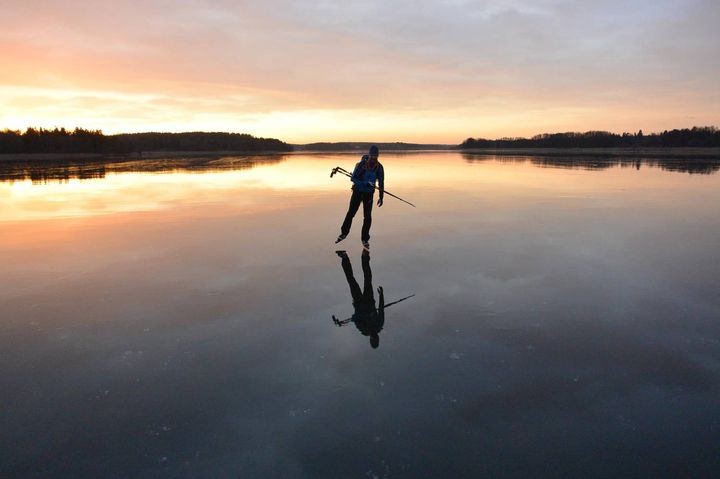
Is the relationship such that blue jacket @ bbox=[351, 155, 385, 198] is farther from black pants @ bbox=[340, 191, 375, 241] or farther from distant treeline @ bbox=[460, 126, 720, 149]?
distant treeline @ bbox=[460, 126, 720, 149]

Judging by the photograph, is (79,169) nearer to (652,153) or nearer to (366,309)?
(366,309)

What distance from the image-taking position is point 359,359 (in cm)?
449

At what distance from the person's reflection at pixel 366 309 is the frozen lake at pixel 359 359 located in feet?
0.39

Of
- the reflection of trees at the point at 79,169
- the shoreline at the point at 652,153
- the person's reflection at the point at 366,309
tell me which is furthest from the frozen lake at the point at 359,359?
the shoreline at the point at 652,153

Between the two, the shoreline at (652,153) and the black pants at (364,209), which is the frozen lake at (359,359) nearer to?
the black pants at (364,209)

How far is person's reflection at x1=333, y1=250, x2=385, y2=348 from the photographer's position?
5.23 meters

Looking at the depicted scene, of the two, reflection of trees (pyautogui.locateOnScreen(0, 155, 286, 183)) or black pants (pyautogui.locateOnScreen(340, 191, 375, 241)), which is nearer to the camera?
black pants (pyautogui.locateOnScreen(340, 191, 375, 241))

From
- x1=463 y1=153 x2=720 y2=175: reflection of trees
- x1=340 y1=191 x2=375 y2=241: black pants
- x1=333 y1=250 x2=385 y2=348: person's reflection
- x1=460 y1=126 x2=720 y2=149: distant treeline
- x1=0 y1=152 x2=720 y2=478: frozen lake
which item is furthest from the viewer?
x1=460 y1=126 x2=720 y2=149: distant treeline

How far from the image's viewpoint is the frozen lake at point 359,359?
10.3 ft

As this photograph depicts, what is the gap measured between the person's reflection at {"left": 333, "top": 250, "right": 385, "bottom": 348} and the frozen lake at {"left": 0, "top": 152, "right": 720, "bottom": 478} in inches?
4.7

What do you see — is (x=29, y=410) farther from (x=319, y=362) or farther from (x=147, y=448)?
(x=319, y=362)

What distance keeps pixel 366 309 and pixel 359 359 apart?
1.42 metres

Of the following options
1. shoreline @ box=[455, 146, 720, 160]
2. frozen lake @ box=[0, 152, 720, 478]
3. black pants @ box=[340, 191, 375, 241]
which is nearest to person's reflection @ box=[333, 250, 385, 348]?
frozen lake @ box=[0, 152, 720, 478]

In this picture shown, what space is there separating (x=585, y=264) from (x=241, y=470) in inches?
277
